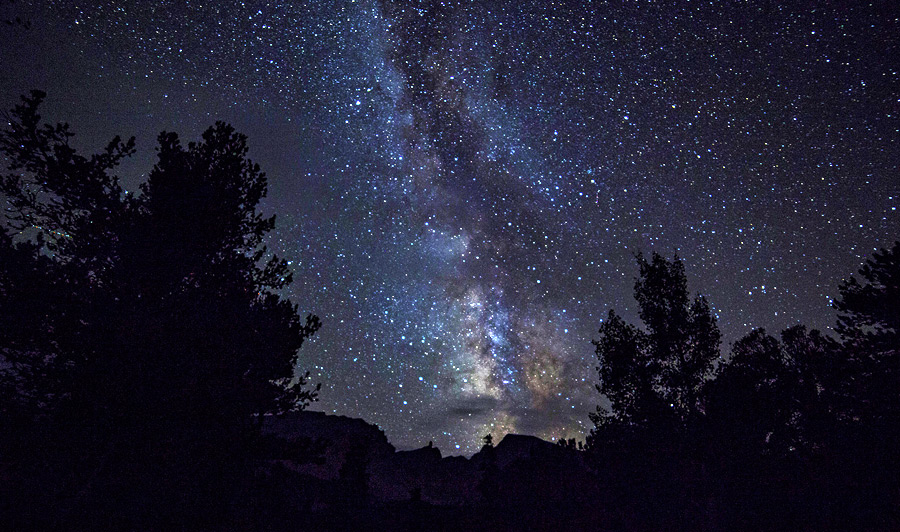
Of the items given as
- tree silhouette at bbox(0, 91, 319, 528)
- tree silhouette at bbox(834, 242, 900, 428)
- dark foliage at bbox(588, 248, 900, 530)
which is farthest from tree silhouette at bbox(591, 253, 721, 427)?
tree silhouette at bbox(0, 91, 319, 528)

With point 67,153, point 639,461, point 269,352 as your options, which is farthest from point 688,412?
point 67,153

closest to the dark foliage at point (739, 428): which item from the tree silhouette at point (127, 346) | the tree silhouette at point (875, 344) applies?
the tree silhouette at point (875, 344)

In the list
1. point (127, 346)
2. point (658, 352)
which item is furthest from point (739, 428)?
point (127, 346)

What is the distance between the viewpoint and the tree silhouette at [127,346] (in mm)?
7430

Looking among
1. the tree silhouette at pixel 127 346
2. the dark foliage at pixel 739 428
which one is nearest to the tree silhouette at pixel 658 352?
the dark foliage at pixel 739 428

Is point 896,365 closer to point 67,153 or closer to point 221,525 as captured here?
point 221,525

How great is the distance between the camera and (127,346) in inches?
318

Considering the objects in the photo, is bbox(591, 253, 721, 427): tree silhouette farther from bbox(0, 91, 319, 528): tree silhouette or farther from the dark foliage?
bbox(0, 91, 319, 528): tree silhouette

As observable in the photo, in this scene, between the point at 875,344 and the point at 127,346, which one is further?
the point at 875,344

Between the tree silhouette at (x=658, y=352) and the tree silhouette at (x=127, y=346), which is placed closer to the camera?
the tree silhouette at (x=127, y=346)

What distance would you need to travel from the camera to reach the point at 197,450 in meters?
8.16

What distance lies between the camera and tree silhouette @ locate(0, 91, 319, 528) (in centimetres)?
743

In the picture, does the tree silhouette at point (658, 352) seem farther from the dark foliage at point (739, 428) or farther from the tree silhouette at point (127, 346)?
the tree silhouette at point (127, 346)

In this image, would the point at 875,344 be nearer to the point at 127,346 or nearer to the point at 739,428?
the point at 739,428
